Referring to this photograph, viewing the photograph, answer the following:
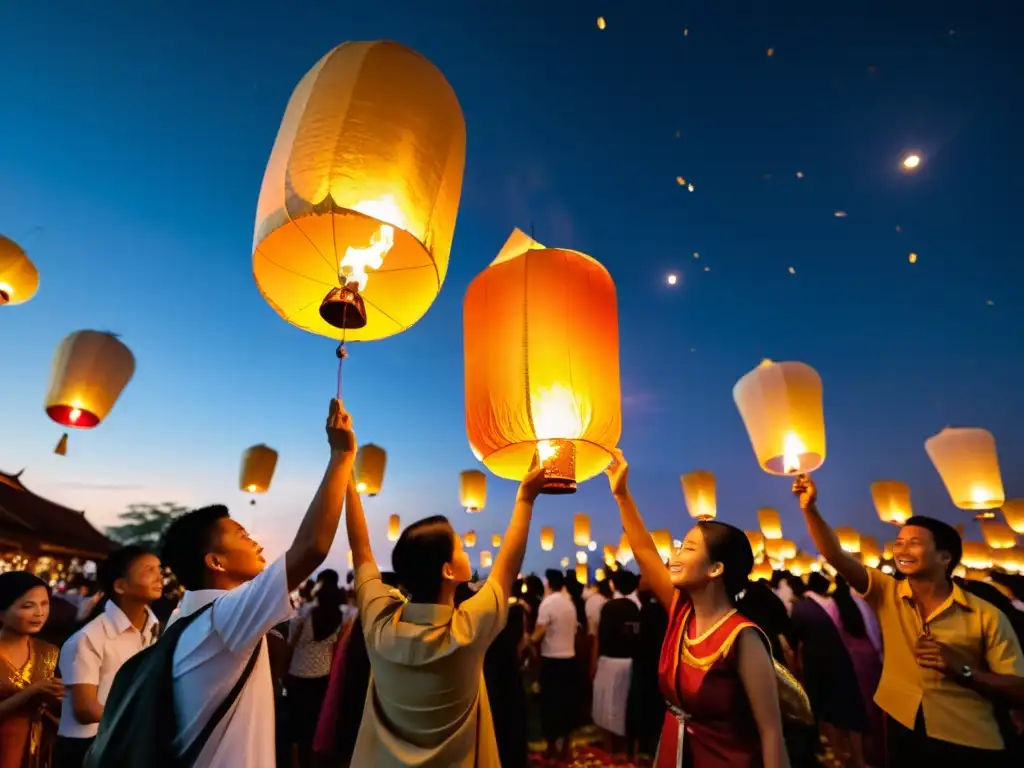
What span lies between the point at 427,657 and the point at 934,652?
233 centimetres

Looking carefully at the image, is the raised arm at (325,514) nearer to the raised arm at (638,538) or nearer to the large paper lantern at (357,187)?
the large paper lantern at (357,187)

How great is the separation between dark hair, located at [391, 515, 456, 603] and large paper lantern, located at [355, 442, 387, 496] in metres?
10.1

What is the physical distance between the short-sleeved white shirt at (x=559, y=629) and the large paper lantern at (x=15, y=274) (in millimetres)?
6613

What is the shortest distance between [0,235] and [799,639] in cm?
925

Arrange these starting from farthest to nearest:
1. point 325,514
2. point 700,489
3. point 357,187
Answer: point 700,489
point 357,187
point 325,514

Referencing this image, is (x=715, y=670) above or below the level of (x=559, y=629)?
above

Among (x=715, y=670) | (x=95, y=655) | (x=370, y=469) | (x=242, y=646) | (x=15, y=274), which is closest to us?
(x=242, y=646)

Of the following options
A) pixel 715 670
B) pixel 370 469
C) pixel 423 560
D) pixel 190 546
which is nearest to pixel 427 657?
pixel 423 560

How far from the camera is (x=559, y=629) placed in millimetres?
6492

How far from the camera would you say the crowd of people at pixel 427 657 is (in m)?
1.54

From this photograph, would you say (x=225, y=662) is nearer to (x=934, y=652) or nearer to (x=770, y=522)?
(x=934, y=652)

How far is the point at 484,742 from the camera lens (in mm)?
1823

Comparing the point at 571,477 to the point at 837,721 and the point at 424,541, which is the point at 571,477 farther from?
the point at 837,721

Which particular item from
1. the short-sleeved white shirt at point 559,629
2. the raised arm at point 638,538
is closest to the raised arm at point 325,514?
the raised arm at point 638,538
